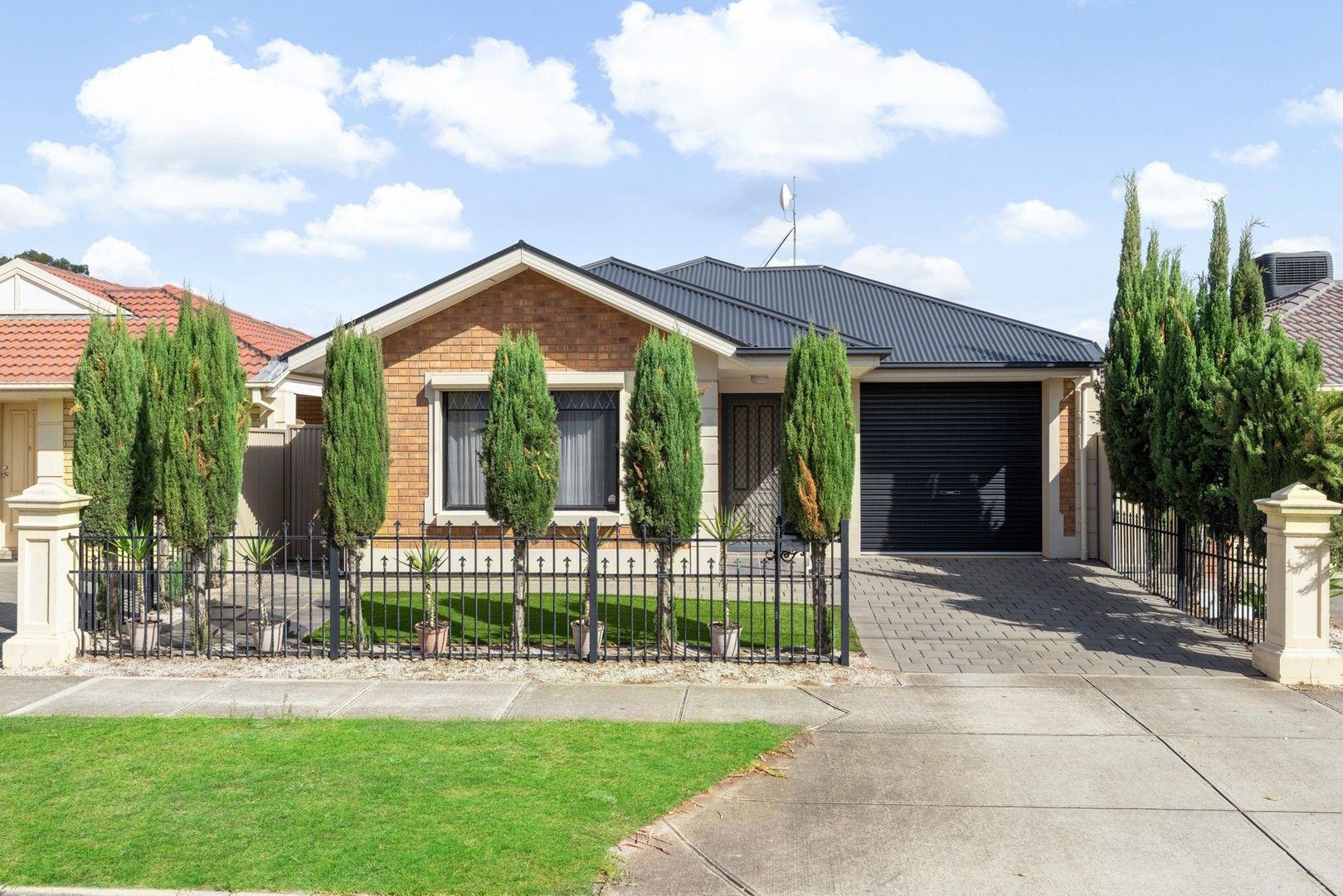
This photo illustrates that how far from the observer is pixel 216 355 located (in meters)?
9.18

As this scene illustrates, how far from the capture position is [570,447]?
13.8 meters

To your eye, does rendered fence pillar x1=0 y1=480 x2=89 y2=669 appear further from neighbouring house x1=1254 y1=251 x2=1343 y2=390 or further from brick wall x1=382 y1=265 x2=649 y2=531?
neighbouring house x1=1254 y1=251 x2=1343 y2=390

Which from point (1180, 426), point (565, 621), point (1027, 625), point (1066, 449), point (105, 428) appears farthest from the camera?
point (1066, 449)

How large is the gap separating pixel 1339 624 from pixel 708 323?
8.69m

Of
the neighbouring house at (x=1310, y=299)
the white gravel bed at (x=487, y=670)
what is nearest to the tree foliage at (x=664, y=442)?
the white gravel bed at (x=487, y=670)

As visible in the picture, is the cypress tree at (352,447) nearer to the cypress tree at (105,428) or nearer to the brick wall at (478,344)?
the cypress tree at (105,428)

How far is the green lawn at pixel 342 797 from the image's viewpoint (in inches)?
182

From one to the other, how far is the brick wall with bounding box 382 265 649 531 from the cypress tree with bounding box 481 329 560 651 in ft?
13.5

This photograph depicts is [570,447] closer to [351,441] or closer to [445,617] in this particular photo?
[445,617]

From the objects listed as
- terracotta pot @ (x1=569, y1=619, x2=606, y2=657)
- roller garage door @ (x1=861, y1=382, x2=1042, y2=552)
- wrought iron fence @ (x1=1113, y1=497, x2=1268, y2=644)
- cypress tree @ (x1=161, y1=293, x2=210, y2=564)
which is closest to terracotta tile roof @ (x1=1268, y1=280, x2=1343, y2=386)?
roller garage door @ (x1=861, y1=382, x2=1042, y2=552)

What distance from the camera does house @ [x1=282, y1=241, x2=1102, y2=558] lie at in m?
13.5

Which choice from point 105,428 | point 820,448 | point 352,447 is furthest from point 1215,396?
point 105,428

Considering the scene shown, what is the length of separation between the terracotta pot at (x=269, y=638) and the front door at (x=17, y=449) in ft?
30.1

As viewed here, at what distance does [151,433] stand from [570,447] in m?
5.46
